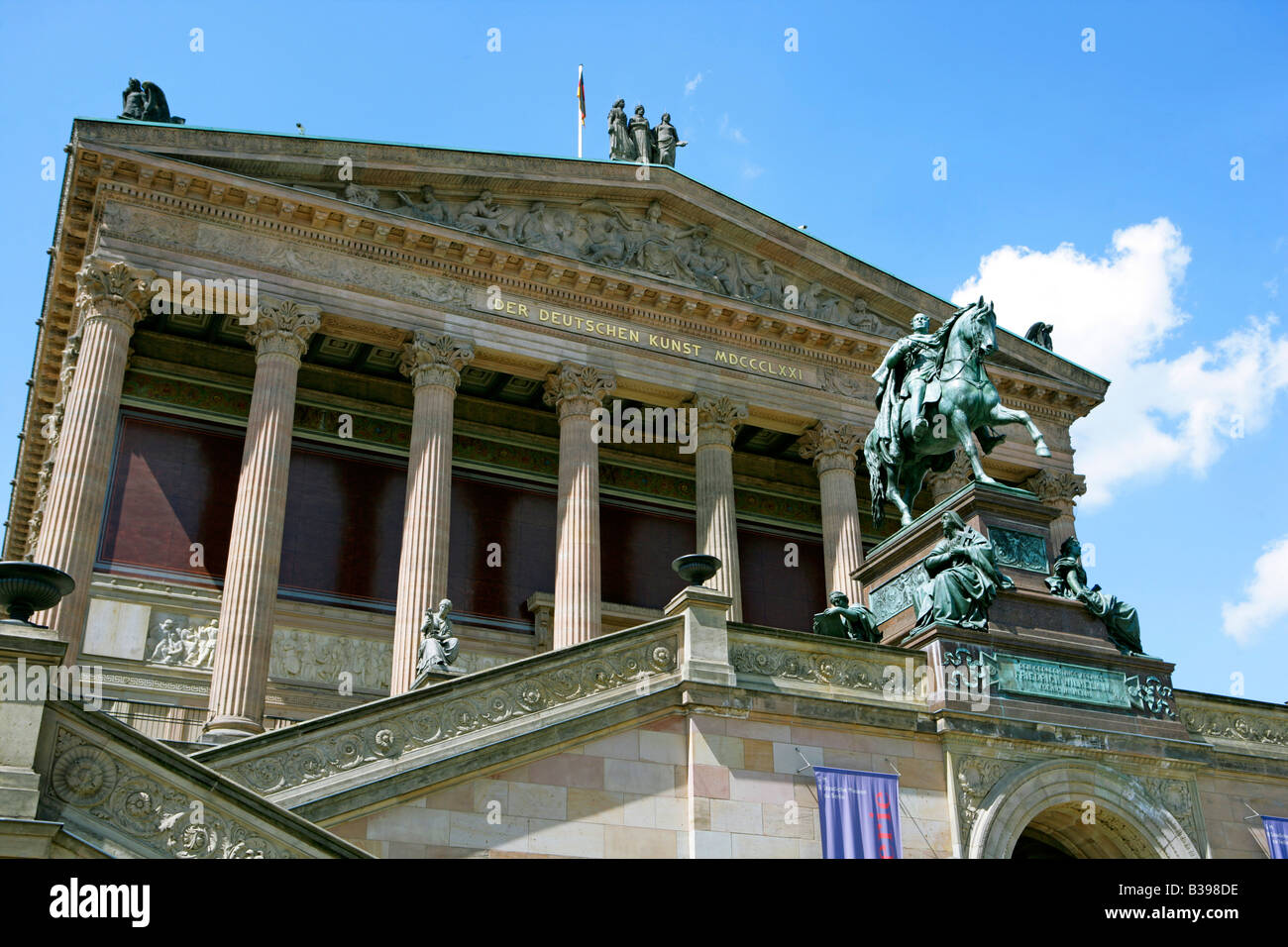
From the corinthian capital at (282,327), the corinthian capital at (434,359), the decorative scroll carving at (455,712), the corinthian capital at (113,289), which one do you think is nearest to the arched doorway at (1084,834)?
the decorative scroll carving at (455,712)

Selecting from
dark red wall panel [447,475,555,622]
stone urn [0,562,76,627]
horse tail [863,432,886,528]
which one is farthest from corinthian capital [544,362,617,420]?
stone urn [0,562,76,627]

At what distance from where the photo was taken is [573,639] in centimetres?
2717

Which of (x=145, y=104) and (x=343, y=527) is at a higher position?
(x=145, y=104)

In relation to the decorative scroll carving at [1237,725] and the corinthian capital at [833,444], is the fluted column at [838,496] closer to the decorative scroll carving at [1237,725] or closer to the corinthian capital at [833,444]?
the corinthian capital at [833,444]

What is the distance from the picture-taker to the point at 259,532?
1006 inches

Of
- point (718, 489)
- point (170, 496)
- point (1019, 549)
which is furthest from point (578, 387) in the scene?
point (1019, 549)

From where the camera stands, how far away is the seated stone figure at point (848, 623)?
17.5 meters

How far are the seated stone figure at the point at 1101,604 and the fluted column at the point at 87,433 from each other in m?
16.4

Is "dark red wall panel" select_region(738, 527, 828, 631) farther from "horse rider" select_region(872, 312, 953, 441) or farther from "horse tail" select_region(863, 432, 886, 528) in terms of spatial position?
"horse rider" select_region(872, 312, 953, 441)

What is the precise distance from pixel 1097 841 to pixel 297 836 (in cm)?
1034

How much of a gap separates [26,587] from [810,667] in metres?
9.09

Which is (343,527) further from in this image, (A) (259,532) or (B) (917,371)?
(B) (917,371)
